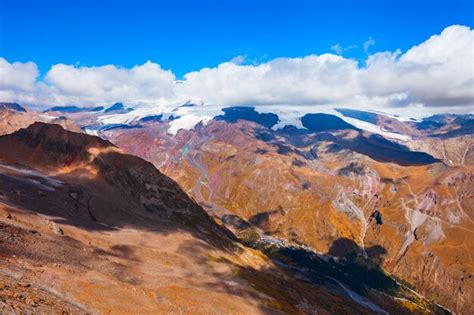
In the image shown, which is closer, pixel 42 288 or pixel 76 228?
pixel 42 288

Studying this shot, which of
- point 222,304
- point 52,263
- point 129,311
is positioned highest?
point 52,263

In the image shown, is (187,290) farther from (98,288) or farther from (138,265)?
(98,288)

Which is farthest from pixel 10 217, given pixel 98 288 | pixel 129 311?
pixel 129 311

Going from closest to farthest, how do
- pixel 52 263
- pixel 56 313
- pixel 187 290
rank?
pixel 56 313 < pixel 52 263 < pixel 187 290

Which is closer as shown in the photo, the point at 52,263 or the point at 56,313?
the point at 56,313

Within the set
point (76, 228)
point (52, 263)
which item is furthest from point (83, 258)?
point (76, 228)

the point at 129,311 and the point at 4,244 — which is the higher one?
the point at 4,244

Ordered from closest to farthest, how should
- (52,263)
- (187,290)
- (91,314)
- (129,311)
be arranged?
(91,314)
(129,311)
(52,263)
(187,290)

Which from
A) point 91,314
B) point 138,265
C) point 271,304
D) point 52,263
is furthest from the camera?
point 271,304

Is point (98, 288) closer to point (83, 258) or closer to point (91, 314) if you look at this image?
point (91, 314)
